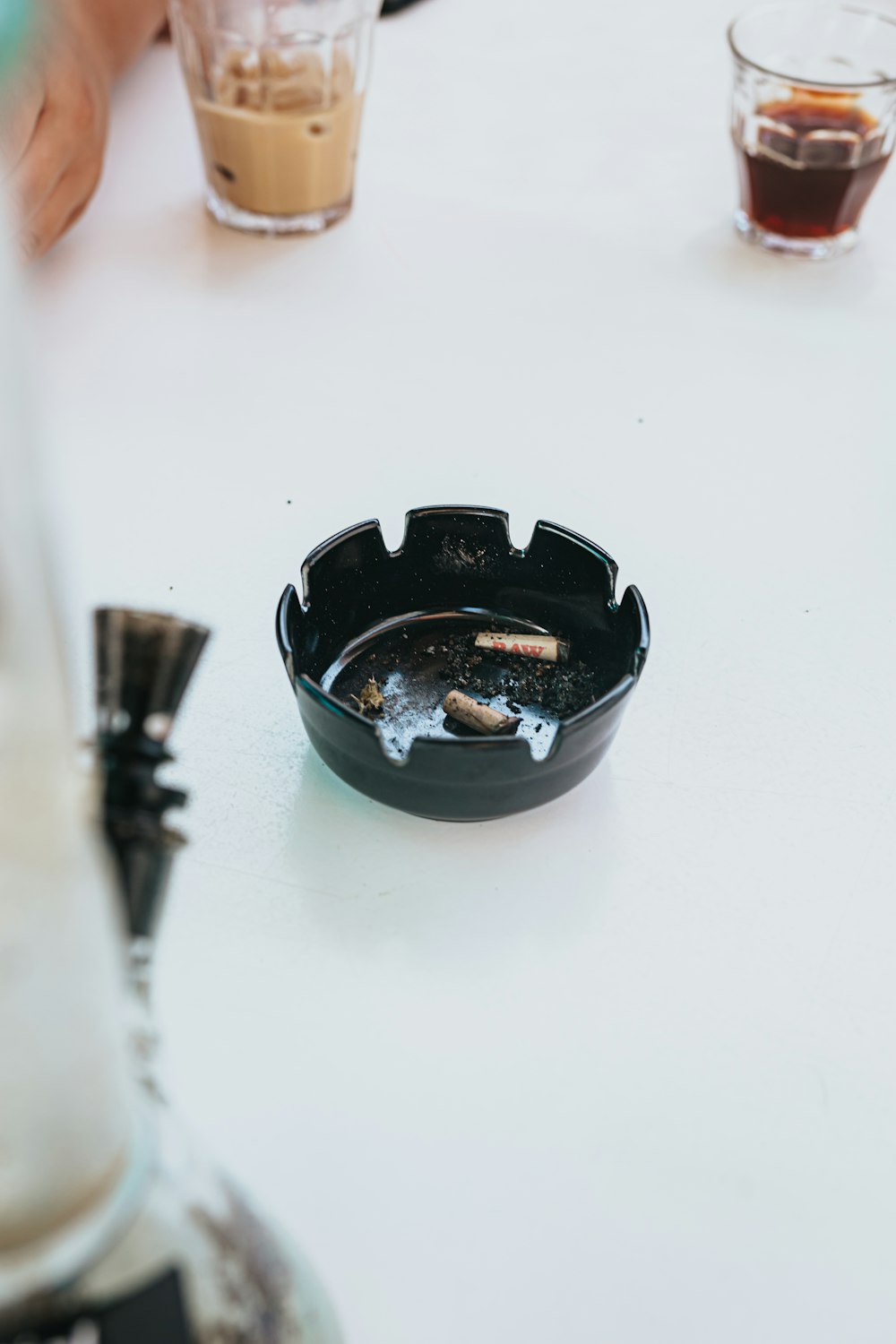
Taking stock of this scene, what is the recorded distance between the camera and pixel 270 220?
100 cm

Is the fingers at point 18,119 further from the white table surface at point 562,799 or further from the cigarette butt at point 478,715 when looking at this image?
the cigarette butt at point 478,715

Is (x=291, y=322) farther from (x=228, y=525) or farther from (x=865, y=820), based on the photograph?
(x=865, y=820)

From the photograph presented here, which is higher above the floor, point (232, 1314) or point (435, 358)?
point (232, 1314)

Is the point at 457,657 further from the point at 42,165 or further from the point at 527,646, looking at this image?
the point at 42,165

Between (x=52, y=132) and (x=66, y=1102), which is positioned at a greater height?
(x=66, y=1102)

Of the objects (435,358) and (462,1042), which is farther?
(435,358)

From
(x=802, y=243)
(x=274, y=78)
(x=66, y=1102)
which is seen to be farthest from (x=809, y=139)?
(x=66, y=1102)

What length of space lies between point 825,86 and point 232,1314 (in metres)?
0.92

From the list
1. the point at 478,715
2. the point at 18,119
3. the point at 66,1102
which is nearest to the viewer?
the point at 66,1102

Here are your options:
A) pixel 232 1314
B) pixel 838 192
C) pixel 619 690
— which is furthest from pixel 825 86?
pixel 232 1314

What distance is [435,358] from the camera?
2.95ft

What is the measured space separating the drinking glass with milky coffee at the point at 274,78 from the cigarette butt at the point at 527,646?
482 millimetres

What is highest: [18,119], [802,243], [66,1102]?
[66,1102]

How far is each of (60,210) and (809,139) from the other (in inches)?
21.5
